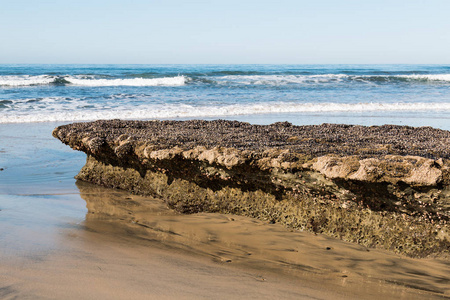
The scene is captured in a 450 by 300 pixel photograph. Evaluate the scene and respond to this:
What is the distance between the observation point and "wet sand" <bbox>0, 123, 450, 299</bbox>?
2201 millimetres

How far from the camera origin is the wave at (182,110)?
33.9 ft

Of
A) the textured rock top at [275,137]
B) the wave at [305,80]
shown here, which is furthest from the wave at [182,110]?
the wave at [305,80]

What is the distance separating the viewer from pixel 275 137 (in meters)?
3.49

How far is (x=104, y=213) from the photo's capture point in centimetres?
351

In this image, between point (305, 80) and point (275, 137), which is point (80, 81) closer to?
point (305, 80)

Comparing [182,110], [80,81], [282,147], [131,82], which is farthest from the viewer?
[131,82]

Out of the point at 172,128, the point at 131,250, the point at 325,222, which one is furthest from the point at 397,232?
the point at 172,128

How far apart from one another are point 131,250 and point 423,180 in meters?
1.91

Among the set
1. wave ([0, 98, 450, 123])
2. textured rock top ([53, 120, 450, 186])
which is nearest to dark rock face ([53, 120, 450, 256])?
textured rock top ([53, 120, 450, 186])

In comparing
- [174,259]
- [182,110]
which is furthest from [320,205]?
[182,110]

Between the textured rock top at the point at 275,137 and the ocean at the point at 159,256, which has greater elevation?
the textured rock top at the point at 275,137

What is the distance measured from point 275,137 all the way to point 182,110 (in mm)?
8441

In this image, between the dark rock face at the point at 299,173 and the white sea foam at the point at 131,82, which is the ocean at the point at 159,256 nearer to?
the dark rock face at the point at 299,173

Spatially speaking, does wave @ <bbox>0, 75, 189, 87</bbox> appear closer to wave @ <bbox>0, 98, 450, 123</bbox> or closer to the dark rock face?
wave @ <bbox>0, 98, 450, 123</bbox>
